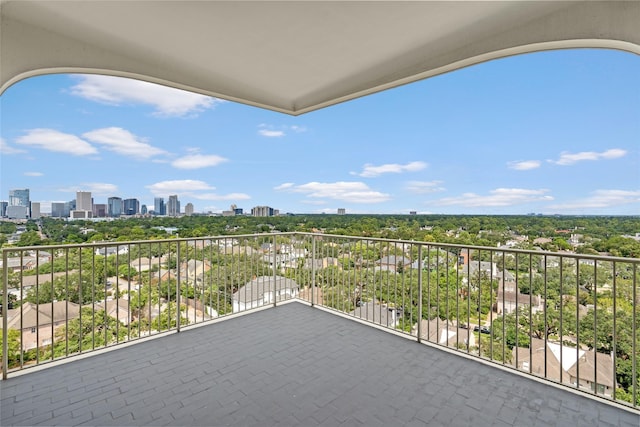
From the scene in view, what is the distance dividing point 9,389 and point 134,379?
Result: 2.84 feet

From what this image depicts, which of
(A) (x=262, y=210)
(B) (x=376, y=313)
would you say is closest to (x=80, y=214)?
(A) (x=262, y=210)

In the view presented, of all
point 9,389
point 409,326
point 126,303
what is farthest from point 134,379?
point 409,326

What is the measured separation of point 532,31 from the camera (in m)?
2.39

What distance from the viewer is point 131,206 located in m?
5.81

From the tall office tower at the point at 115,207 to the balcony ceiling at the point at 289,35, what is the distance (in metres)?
2.83

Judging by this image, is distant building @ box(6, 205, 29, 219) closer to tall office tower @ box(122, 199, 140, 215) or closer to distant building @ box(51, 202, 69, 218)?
distant building @ box(51, 202, 69, 218)

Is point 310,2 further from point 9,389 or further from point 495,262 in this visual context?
point 9,389

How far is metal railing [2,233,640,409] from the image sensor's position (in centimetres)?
219

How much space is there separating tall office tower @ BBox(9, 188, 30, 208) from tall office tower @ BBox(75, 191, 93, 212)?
992mm

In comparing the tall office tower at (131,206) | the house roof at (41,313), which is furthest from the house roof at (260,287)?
the tall office tower at (131,206)

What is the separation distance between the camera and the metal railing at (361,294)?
2.19 metres

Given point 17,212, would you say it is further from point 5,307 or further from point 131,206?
point 131,206

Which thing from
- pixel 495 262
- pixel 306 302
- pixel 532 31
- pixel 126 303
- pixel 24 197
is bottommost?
pixel 306 302

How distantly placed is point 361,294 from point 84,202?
5447 mm
